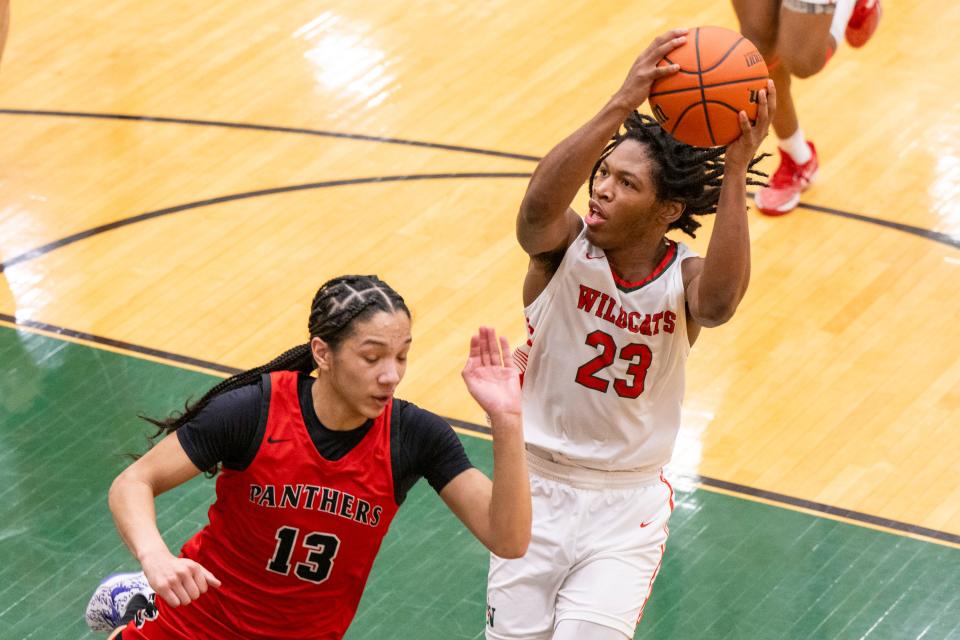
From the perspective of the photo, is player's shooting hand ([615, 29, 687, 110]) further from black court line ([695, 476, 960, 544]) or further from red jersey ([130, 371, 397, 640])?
black court line ([695, 476, 960, 544])

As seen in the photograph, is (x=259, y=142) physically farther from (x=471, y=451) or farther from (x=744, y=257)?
(x=744, y=257)

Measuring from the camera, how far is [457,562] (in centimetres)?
655

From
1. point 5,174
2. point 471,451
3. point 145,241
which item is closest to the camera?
point 471,451

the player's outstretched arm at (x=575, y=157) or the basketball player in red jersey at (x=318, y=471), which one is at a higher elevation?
the player's outstretched arm at (x=575, y=157)

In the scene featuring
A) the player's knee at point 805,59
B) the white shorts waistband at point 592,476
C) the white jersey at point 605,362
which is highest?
the white jersey at point 605,362

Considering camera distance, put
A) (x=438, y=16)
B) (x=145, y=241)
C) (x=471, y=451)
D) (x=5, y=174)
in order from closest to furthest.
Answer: (x=471, y=451) → (x=145, y=241) → (x=5, y=174) → (x=438, y=16)

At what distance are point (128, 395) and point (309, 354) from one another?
3003 millimetres

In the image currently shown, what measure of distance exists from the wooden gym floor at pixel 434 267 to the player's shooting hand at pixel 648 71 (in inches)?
94.5

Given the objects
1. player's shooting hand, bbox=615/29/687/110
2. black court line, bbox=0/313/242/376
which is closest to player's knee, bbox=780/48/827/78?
black court line, bbox=0/313/242/376

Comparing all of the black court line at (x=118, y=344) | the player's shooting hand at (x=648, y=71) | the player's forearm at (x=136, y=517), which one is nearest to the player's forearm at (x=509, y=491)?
the player's forearm at (x=136, y=517)

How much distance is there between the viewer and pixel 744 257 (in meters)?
4.72

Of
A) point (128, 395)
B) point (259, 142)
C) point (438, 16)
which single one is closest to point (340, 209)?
point (259, 142)

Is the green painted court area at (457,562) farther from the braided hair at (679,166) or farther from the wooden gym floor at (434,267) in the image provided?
the braided hair at (679,166)

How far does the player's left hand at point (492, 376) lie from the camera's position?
165 inches
